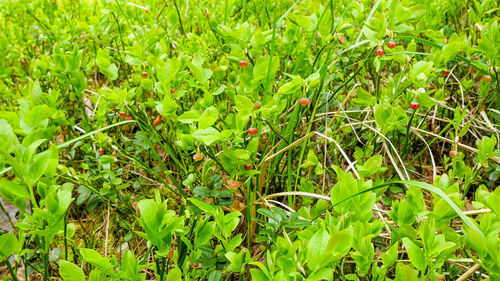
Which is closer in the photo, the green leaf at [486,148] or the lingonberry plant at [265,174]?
the lingonberry plant at [265,174]

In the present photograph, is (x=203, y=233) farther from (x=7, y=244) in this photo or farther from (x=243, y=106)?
(x=7, y=244)

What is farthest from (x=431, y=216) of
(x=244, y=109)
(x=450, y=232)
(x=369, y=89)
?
(x=369, y=89)

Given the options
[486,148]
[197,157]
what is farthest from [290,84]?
[486,148]

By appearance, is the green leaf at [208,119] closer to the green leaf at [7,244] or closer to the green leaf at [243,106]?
the green leaf at [243,106]

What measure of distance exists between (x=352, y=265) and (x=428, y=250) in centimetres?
38

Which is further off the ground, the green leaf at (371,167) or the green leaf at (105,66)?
the green leaf at (105,66)

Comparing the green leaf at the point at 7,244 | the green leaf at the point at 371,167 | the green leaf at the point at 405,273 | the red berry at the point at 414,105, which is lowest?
the green leaf at the point at 7,244

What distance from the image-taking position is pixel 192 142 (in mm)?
1128

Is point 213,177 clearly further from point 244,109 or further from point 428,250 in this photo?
point 428,250

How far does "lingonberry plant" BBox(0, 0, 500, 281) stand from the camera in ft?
2.88

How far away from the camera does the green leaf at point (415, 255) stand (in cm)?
82

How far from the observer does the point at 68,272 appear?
86 centimetres

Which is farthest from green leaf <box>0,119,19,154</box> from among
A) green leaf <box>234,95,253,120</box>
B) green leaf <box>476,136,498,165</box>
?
green leaf <box>476,136,498,165</box>

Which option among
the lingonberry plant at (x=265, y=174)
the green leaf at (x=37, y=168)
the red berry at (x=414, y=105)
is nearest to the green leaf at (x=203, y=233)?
the lingonberry plant at (x=265, y=174)
